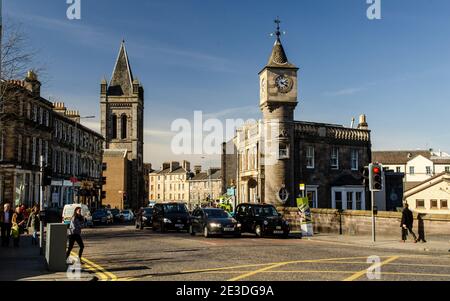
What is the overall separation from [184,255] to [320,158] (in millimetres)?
29524

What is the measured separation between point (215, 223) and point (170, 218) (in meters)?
6.54

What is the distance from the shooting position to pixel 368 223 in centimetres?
2750

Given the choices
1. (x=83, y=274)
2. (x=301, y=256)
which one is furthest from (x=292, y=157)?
(x=83, y=274)

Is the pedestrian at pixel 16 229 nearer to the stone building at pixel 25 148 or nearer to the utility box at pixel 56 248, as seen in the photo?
the utility box at pixel 56 248

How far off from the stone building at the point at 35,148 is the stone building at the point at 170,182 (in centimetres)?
6972

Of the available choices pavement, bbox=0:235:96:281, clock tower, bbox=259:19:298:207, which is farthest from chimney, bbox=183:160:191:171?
pavement, bbox=0:235:96:281

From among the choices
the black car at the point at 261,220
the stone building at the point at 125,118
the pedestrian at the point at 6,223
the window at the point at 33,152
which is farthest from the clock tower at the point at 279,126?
the stone building at the point at 125,118

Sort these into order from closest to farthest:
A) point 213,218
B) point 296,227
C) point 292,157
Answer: point 213,218 → point 296,227 → point 292,157

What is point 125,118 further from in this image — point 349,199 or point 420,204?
point 349,199

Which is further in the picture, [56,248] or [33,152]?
[33,152]

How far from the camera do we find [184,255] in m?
17.1

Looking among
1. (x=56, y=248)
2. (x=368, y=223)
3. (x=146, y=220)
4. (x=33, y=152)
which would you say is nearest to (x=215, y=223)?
(x=368, y=223)

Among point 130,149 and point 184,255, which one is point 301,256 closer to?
point 184,255

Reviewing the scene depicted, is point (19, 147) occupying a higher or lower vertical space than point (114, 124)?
lower
